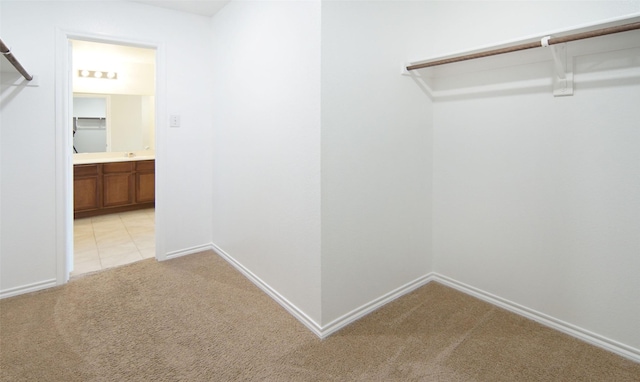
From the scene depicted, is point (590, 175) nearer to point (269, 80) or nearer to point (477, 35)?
point (477, 35)

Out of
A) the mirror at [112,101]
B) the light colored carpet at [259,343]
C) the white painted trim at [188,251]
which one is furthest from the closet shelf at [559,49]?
the mirror at [112,101]

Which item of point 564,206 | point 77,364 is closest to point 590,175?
point 564,206

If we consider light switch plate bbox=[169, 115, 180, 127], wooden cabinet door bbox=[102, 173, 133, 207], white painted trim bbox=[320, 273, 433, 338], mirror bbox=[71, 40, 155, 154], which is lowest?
white painted trim bbox=[320, 273, 433, 338]

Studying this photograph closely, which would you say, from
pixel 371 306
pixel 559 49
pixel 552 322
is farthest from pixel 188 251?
pixel 559 49

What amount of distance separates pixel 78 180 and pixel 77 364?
3704 mm

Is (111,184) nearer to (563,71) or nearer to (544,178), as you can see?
(544,178)

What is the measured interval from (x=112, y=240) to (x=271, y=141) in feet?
8.70

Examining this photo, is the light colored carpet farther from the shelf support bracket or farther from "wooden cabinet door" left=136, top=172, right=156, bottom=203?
"wooden cabinet door" left=136, top=172, right=156, bottom=203

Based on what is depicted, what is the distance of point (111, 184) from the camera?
16.2ft

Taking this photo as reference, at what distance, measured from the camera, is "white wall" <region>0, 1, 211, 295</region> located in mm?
2373

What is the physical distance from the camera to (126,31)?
2.80m

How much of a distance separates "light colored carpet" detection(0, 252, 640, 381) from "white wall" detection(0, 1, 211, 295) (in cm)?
38

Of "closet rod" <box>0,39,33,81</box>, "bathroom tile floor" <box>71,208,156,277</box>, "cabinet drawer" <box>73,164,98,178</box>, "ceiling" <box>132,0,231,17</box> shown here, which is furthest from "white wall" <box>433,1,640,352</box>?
"cabinet drawer" <box>73,164,98,178</box>

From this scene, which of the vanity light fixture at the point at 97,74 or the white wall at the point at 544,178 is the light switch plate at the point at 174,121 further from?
the vanity light fixture at the point at 97,74
